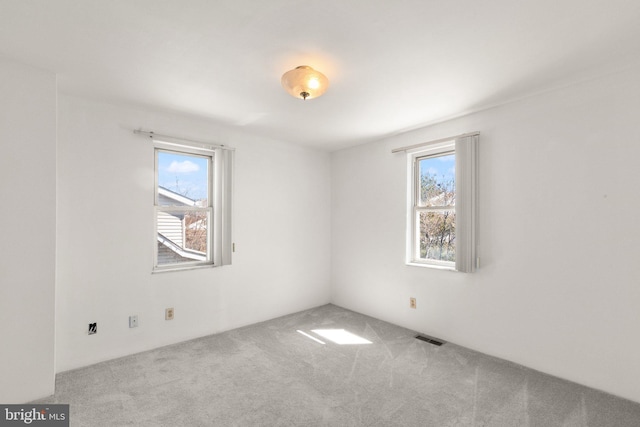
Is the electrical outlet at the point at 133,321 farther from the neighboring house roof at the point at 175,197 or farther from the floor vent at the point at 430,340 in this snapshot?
the floor vent at the point at 430,340

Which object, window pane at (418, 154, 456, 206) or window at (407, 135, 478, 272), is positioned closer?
Result: window at (407, 135, 478, 272)

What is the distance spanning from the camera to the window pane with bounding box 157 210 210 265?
10.7 ft

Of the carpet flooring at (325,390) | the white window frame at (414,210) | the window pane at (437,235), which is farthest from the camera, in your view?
the white window frame at (414,210)

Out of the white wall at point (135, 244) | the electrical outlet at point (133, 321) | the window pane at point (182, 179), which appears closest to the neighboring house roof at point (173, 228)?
the window pane at point (182, 179)

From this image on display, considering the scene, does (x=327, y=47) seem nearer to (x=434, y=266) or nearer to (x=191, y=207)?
(x=191, y=207)

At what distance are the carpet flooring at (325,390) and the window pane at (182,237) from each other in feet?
3.03

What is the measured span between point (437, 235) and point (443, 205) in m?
0.36

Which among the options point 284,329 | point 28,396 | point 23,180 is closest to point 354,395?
point 284,329

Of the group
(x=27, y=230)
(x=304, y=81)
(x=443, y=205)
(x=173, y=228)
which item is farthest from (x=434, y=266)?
(x=27, y=230)

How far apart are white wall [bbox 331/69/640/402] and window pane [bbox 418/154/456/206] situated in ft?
1.01

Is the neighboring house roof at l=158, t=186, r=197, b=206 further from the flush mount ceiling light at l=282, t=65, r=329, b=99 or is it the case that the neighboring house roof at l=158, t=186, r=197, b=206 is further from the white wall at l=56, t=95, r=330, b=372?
the flush mount ceiling light at l=282, t=65, r=329, b=99

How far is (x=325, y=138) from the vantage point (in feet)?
13.1

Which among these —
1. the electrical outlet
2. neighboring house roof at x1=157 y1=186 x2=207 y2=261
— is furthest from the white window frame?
the electrical outlet

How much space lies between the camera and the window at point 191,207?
3.24 metres
